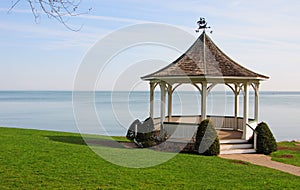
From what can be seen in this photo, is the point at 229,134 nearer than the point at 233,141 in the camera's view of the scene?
No

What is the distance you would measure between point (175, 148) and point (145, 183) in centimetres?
560

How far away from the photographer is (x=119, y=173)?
1009 centimetres

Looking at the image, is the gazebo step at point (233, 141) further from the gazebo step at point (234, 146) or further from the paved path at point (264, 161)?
the paved path at point (264, 161)

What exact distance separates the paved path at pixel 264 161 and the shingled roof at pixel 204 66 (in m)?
3.01

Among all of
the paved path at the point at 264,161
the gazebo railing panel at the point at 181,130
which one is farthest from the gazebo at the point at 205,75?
the paved path at the point at 264,161

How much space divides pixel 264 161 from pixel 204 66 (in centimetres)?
445

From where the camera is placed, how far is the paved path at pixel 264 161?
11.9m

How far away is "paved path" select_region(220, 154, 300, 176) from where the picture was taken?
1185cm

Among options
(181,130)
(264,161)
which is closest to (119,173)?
(181,130)

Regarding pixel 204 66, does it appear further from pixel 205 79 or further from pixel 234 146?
pixel 234 146

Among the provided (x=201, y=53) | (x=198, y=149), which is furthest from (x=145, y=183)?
(x=201, y=53)

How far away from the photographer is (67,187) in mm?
8516

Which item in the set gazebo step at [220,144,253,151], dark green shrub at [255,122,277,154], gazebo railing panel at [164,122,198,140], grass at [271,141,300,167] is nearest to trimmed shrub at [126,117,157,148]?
gazebo railing panel at [164,122,198,140]

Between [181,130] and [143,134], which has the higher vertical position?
[181,130]
